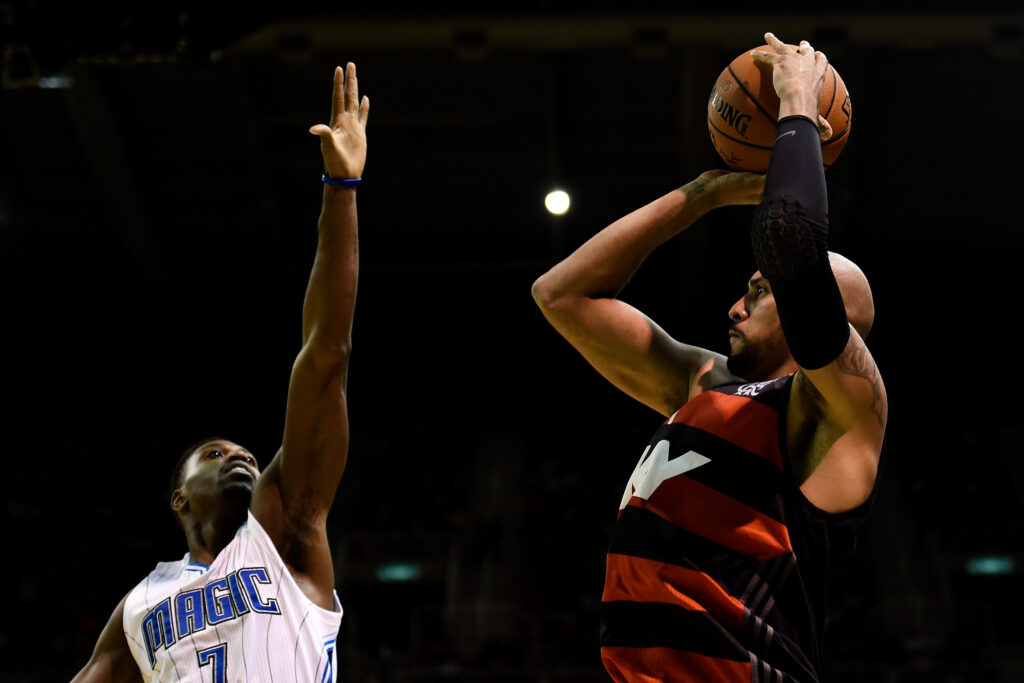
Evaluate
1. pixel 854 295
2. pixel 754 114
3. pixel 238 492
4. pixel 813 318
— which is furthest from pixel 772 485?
pixel 238 492

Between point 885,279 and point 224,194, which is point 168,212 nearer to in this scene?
point 224,194

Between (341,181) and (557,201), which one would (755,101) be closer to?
(341,181)

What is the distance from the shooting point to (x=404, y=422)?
1856cm

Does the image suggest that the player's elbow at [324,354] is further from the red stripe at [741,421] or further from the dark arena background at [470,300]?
the dark arena background at [470,300]

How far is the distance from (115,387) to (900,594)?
41.0ft

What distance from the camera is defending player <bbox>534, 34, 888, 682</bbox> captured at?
2.07m

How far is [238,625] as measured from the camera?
309 centimetres

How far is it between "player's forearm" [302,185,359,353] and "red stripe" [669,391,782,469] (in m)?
1.17

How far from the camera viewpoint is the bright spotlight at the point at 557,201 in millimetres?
14172

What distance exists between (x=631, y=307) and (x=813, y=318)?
2.57 ft

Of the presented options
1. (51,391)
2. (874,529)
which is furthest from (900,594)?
(51,391)

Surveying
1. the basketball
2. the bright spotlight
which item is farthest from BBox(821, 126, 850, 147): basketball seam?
the bright spotlight

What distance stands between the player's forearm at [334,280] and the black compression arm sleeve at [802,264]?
146 cm

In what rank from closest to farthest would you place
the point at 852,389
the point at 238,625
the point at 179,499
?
the point at 852,389
the point at 238,625
the point at 179,499
